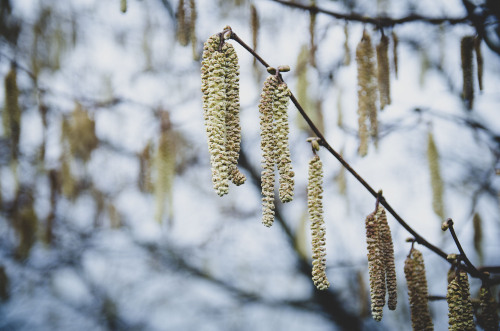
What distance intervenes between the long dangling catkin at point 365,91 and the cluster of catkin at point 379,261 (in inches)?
11.0

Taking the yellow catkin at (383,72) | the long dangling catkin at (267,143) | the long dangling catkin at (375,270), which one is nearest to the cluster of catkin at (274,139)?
the long dangling catkin at (267,143)

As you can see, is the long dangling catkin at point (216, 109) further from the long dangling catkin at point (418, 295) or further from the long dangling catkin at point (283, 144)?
the long dangling catkin at point (418, 295)

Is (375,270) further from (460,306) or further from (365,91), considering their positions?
(365,91)

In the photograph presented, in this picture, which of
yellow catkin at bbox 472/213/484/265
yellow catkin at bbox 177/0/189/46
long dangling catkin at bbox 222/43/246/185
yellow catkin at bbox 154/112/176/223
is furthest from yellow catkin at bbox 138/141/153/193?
yellow catkin at bbox 472/213/484/265

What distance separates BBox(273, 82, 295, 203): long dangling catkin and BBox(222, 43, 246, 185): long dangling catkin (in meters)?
0.07

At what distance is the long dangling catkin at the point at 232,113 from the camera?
77 centimetres

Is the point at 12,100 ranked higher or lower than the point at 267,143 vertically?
higher

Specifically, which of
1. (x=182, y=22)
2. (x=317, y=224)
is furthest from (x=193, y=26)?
(x=317, y=224)

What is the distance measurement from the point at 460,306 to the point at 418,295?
11 centimetres

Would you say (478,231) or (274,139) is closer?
(274,139)

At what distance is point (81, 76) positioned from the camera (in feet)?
12.2

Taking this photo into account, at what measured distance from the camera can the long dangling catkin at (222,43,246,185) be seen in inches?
30.3

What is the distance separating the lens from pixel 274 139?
787mm

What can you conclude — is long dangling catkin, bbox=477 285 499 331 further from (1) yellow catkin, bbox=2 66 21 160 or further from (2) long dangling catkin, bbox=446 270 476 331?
(1) yellow catkin, bbox=2 66 21 160
